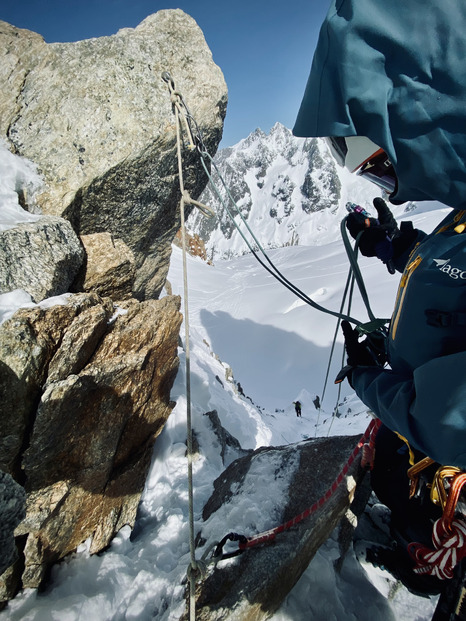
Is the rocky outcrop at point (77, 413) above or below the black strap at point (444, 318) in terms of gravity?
below

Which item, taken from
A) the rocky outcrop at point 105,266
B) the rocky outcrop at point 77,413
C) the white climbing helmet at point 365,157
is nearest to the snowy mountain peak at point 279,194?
the rocky outcrop at point 105,266

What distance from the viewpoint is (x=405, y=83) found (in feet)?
4.21

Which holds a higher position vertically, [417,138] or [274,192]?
[274,192]

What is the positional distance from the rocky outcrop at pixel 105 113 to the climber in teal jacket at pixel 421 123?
364 cm

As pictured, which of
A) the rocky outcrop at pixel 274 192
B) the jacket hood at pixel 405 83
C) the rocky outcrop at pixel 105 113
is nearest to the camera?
the jacket hood at pixel 405 83

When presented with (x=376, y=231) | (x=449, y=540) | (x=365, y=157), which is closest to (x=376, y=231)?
(x=376, y=231)

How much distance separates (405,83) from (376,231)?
1677 millimetres

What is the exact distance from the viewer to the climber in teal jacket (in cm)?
123

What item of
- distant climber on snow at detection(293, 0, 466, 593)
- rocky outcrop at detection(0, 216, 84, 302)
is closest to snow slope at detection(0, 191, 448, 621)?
distant climber on snow at detection(293, 0, 466, 593)

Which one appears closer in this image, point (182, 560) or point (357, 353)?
point (357, 353)

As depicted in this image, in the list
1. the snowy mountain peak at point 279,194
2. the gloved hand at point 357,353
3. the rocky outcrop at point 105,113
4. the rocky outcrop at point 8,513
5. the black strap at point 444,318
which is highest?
the snowy mountain peak at point 279,194

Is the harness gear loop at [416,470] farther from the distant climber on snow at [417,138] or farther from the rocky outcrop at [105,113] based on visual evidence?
the rocky outcrop at [105,113]

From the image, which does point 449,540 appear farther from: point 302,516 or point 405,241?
point 405,241

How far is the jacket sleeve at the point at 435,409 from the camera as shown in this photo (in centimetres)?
125
